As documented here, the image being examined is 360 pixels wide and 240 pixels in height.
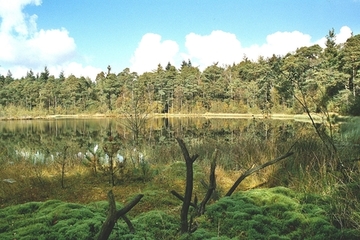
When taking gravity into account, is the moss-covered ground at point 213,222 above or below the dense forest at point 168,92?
below

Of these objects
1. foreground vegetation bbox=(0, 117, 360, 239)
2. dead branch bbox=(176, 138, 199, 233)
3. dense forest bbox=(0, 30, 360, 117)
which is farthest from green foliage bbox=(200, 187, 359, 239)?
dense forest bbox=(0, 30, 360, 117)

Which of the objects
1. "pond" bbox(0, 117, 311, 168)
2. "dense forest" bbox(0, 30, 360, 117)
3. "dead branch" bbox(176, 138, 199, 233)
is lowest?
"pond" bbox(0, 117, 311, 168)

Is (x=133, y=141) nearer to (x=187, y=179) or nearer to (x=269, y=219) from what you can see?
(x=269, y=219)

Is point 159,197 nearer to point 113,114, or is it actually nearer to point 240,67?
point 113,114

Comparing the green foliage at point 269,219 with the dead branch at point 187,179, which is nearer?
the dead branch at point 187,179

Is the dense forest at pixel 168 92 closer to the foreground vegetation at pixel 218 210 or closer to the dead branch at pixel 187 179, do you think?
the foreground vegetation at pixel 218 210

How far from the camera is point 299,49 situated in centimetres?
4100

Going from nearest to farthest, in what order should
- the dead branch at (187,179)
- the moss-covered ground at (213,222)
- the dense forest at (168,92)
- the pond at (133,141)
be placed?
1. the dead branch at (187,179)
2. the moss-covered ground at (213,222)
3. the pond at (133,141)
4. the dense forest at (168,92)

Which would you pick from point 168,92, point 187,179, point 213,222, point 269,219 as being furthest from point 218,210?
point 168,92

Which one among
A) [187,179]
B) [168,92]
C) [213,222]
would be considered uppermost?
[168,92]

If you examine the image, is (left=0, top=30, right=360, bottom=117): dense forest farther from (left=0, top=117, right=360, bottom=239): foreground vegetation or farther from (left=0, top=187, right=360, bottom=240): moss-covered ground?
(left=0, top=187, right=360, bottom=240): moss-covered ground

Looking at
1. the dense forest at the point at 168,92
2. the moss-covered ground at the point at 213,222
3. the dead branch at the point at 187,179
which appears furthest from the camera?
the dense forest at the point at 168,92

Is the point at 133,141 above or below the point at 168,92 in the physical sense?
below

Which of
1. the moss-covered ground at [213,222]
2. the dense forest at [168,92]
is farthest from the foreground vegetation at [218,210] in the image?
the dense forest at [168,92]
